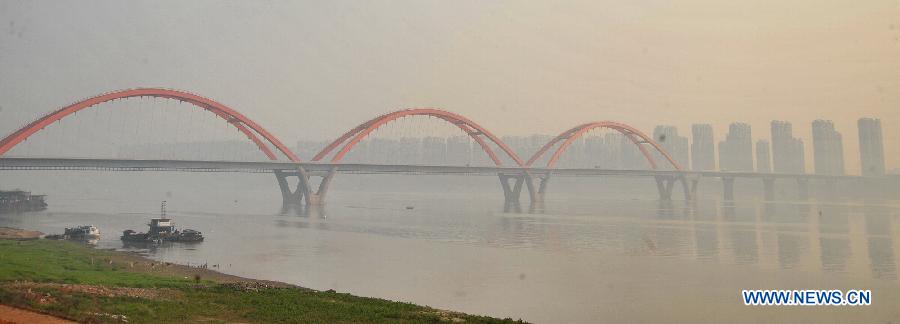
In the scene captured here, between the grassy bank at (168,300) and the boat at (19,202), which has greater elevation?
the boat at (19,202)

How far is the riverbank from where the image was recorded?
41.0ft

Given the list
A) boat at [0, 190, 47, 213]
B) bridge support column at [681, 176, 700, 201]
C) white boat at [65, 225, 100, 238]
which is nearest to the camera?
white boat at [65, 225, 100, 238]

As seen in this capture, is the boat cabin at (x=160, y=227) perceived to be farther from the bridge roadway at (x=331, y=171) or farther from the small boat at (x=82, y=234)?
the bridge roadway at (x=331, y=171)

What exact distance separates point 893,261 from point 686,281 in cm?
1342

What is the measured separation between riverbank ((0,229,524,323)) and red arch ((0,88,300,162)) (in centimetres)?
4666

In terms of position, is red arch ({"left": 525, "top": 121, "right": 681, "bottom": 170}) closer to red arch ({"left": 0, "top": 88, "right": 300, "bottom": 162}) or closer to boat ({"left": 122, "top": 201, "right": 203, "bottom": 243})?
red arch ({"left": 0, "top": 88, "right": 300, "bottom": 162})

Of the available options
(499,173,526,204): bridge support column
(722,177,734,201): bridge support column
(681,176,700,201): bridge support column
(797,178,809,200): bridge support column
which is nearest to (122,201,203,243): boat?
(499,173,526,204): bridge support column

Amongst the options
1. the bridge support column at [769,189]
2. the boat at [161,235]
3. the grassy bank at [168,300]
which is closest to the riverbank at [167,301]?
the grassy bank at [168,300]

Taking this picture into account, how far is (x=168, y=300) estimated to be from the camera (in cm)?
1451

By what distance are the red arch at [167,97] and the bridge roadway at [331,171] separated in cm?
263

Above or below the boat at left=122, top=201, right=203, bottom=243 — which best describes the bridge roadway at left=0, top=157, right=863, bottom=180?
above

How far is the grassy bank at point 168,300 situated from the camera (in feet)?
41.1

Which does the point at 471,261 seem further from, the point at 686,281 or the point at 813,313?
the point at 813,313

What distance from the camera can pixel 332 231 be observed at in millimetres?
44656
